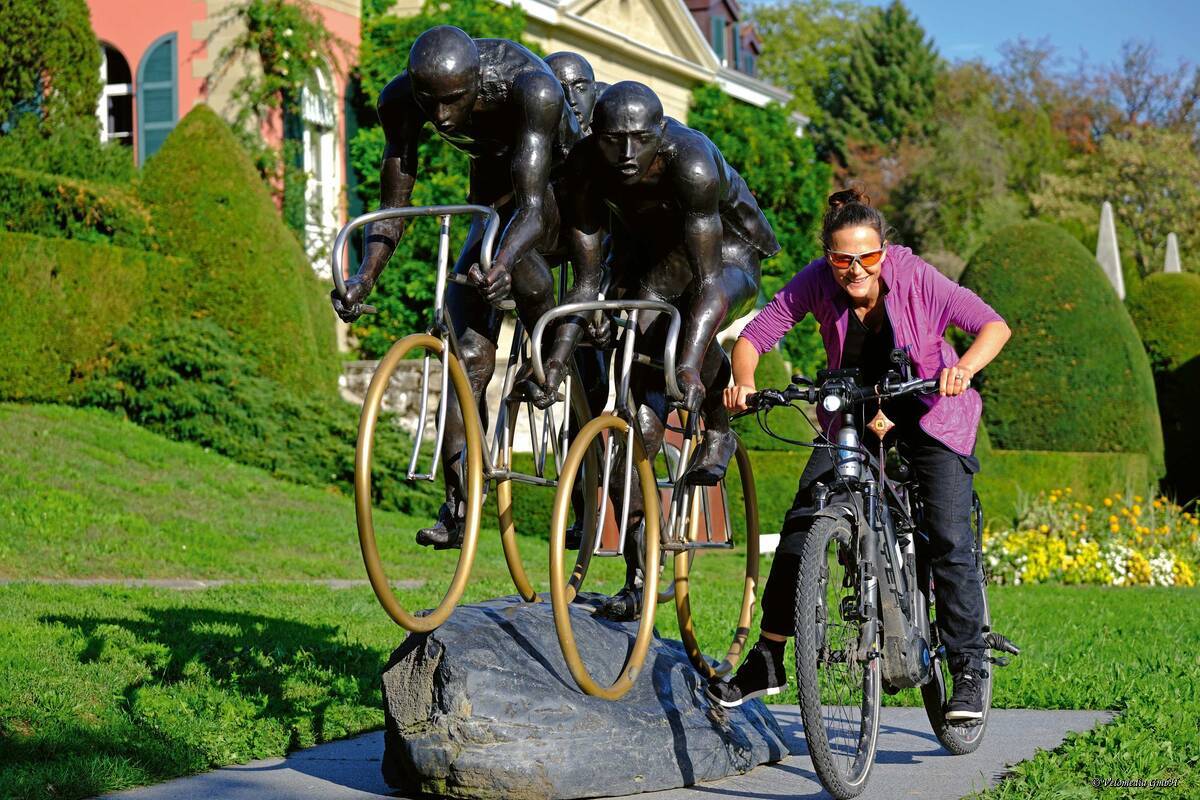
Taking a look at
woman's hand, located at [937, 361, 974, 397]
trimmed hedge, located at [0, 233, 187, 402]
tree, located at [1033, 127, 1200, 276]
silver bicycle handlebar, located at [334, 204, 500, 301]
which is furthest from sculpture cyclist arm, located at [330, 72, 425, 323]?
Answer: tree, located at [1033, 127, 1200, 276]

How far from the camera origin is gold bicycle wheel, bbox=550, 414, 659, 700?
434 centimetres

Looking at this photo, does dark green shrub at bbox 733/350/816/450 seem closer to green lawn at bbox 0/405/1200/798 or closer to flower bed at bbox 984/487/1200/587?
green lawn at bbox 0/405/1200/798

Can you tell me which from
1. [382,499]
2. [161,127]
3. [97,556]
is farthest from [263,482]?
[161,127]

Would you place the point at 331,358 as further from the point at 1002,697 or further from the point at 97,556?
the point at 1002,697

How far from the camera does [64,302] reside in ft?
43.4

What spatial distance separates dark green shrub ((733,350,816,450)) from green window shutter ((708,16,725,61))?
15.8 m

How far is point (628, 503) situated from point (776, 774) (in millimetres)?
1094

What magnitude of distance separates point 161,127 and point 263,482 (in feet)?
22.3

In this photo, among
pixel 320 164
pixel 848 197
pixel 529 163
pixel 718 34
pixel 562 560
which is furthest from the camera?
pixel 718 34

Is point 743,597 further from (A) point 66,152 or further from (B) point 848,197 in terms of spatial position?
(A) point 66,152

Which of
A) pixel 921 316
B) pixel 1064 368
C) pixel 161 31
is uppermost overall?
pixel 161 31

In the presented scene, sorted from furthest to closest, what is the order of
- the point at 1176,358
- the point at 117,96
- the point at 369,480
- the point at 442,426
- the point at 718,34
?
the point at 718,34 < the point at 1176,358 < the point at 117,96 < the point at 442,426 < the point at 369,480

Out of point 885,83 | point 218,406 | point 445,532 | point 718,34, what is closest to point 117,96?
point 218,406

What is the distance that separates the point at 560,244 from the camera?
526 centimetres
